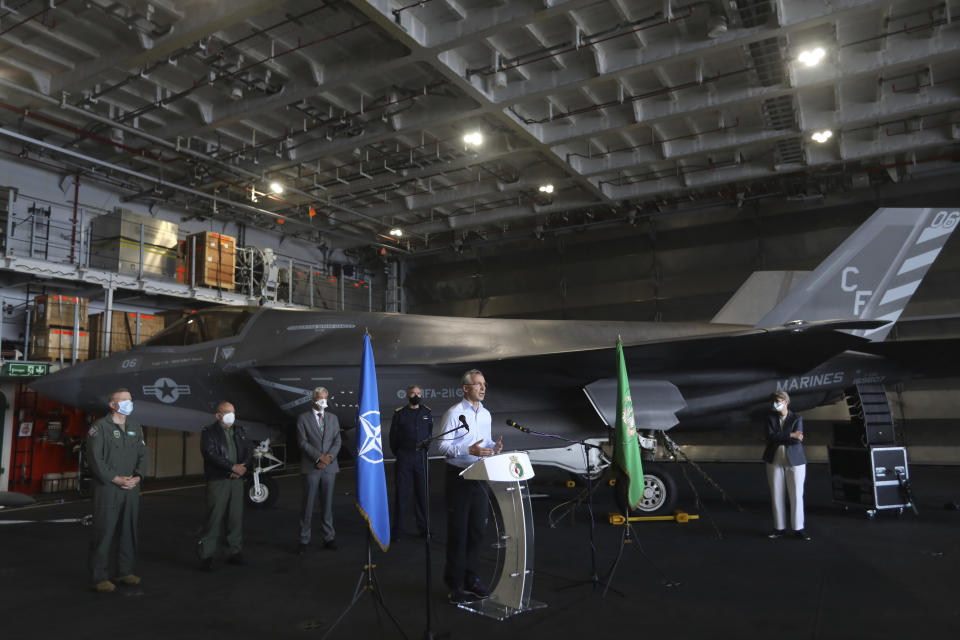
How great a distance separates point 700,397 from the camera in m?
9.34

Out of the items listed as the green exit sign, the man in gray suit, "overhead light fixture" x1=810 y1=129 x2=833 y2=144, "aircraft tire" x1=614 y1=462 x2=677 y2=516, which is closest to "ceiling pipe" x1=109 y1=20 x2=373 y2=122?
the green exit sign

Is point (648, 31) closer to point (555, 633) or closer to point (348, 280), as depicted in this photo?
point (555, 633)

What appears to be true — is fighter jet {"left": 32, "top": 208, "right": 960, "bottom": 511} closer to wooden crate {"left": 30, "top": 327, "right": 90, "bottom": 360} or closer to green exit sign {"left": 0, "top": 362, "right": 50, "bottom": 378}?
green exit sign {"left": 0, "top": 362, "right": 50, "bottom": 378}

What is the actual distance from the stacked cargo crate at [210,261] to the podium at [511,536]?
11633 mm

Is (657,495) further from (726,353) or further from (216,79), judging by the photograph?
(216,79)


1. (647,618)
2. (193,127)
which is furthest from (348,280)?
(647,618)

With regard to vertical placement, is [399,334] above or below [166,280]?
below

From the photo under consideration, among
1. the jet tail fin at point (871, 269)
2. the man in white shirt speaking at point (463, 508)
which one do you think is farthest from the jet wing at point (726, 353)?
the man in white shirt speaking at point (463, 508)

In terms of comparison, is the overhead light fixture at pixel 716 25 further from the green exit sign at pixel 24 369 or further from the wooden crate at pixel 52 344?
the green exit sign at pixel 24 369

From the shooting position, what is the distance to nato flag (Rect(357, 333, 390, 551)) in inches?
148

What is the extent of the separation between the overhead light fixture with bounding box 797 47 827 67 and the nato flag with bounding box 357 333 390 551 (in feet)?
30.7

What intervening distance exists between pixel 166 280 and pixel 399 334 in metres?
7.56

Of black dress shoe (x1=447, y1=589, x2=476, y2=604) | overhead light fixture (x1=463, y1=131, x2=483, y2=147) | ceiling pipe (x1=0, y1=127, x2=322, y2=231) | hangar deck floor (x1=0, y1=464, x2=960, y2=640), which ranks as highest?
overhead light fixture (x1=463, y1=131, x2=483, y2=147)

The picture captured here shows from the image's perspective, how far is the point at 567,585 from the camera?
4.67 m
